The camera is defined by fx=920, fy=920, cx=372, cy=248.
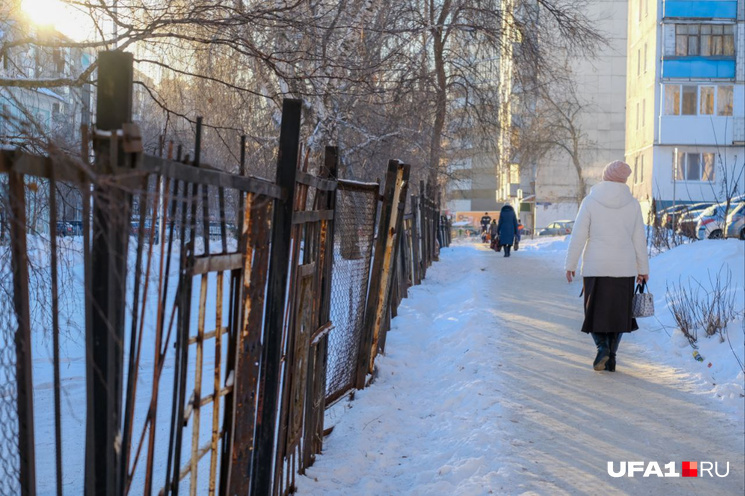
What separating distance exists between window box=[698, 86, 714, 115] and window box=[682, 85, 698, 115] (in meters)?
0.30

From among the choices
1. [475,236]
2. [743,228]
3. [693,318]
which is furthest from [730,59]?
[693,318]

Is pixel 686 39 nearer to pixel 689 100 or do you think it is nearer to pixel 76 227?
pixel 689 100

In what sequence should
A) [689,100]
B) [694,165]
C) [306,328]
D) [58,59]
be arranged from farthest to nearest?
[694,165], [689,100], [58,59], [306,328]

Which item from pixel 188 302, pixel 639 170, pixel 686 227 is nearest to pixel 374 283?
pixel 188 302

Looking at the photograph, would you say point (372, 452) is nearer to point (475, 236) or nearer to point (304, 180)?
point (304, 180)

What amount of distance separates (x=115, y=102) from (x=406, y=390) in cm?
530

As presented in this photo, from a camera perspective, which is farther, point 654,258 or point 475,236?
point 475,236

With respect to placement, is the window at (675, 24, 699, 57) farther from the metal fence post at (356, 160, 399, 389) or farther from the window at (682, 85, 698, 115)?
the metal fence post at (356, 160, 399, 389)

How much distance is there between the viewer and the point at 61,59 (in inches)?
284

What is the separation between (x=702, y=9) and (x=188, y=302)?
4229 cm

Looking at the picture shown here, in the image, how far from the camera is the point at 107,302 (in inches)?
92.7

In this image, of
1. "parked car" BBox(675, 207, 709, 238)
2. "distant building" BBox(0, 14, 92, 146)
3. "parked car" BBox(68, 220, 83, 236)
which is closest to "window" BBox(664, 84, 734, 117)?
"parked car" BBox(675, 207, 709, 238)

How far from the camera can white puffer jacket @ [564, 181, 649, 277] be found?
26.1 feet

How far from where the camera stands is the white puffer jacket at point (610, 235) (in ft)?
26.1
